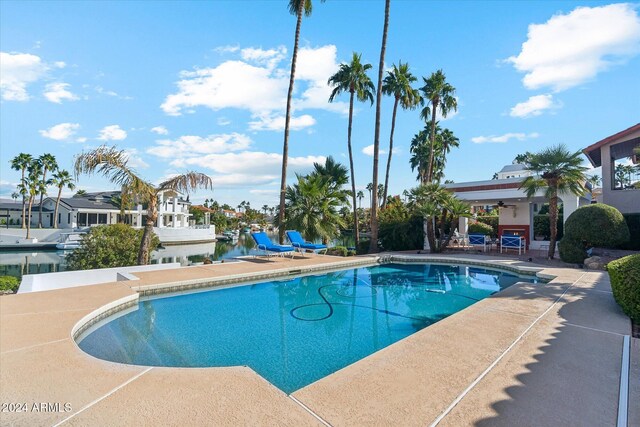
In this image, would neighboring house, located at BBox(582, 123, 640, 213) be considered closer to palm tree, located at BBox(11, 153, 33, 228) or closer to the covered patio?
the covered patio

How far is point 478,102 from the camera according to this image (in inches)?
531

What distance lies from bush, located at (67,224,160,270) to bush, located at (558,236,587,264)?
1589cm

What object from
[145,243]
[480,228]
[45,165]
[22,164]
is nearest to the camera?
[145,243]

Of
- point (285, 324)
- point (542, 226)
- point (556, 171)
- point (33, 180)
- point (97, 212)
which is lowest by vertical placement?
point (285, 324)

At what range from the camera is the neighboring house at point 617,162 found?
44.6 feet

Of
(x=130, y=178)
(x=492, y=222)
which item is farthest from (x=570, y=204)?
(x=130, y=178)

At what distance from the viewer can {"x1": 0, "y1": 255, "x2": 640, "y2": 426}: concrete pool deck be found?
265 centimetres

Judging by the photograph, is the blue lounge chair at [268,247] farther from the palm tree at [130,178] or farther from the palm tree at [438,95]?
the palm tree at [438,95]

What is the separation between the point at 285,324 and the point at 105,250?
A: 779 cm

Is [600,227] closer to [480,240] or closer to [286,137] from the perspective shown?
[480,240]

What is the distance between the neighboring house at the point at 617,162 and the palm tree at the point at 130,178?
1777 centimetres

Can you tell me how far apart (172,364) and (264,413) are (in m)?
2.45

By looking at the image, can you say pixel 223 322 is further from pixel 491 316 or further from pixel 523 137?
pixel 523 137

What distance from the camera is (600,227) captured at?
37.2 ft
